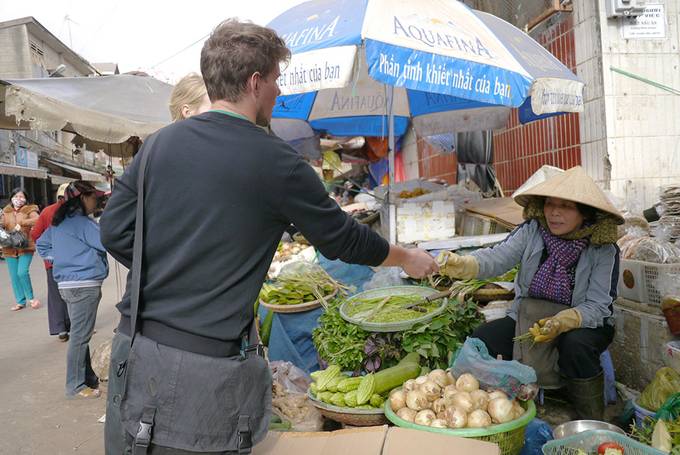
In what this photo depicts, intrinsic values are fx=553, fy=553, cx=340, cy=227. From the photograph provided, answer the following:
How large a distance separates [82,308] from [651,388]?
483cm

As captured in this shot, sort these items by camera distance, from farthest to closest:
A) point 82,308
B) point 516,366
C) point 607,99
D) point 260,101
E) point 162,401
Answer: point 607,99 → point 82,308 → point 516,366 → point 260,101 → point 162,401

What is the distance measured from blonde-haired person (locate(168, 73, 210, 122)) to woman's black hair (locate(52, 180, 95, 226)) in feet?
10.4

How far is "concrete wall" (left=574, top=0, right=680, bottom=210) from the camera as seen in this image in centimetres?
581

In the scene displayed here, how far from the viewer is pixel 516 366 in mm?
3094

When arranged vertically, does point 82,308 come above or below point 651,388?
above

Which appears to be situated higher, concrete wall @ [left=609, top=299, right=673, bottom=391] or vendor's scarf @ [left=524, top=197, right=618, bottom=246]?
vendor's scarf @ [left=524, top=197, right=618, bottom=246]

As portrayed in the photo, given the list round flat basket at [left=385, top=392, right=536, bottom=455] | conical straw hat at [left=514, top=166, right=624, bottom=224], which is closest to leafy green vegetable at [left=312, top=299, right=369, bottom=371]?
round flat basket at [left=385, top=392, right=536, bottom=455]

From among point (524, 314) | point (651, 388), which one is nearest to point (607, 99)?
point (524, 314)

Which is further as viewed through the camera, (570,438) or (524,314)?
(524,314)

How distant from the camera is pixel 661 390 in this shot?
3.12 metres

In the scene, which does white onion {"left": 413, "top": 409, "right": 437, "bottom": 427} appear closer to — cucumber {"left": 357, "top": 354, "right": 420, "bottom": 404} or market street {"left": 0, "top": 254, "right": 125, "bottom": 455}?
cucumber {"left": 357, "top": 354, "right": 420, "bottom": 404}

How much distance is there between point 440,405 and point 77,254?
3.97 m

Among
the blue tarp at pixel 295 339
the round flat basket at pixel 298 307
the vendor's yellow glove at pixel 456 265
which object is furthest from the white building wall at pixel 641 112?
the blue tarp at pixel 295 339

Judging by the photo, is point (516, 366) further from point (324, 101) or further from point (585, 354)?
point (324, 101)
